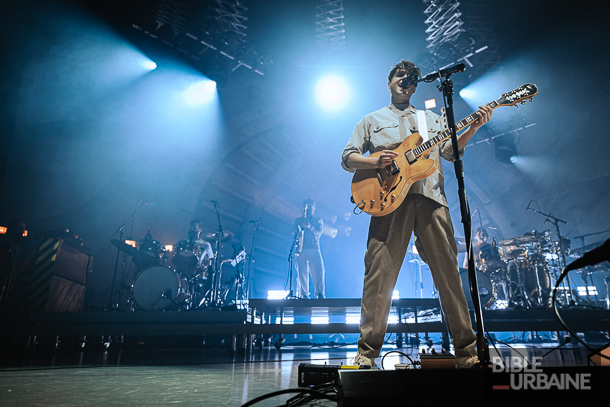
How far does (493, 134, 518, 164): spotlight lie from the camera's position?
9852 millimetres

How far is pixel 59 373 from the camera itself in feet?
9.51

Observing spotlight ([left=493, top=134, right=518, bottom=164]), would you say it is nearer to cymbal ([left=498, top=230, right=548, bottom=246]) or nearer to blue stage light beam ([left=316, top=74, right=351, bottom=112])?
cymbal ([left=498, top=230, right=548, bottom=246])

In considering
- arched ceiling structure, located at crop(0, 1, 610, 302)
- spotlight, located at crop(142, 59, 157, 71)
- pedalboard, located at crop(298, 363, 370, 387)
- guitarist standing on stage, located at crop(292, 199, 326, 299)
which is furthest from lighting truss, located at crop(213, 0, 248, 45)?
pedalboard, located at crop(298, 363, 370, 387)

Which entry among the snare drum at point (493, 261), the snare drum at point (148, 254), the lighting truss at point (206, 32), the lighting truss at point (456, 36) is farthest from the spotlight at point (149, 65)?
the snare drum at point (493, 261)

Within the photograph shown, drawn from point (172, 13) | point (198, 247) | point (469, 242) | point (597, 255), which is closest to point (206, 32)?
point (172, 13)

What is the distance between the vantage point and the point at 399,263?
233cm

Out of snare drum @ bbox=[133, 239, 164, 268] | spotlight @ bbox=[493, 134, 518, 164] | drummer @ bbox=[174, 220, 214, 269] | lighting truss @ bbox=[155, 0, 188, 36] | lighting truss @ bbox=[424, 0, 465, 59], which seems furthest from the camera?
spotlight @ bbox=[493, 134, 518, 164]

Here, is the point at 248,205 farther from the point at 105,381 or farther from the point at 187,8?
the point at 105,381

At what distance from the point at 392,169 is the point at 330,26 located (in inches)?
324

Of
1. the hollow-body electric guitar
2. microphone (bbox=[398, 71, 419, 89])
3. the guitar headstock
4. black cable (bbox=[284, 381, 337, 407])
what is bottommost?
black cable (bbox=[284, 381, 337, 407])

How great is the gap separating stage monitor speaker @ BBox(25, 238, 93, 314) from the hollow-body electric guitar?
5851mm

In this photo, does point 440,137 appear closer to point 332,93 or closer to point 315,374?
point 315,374

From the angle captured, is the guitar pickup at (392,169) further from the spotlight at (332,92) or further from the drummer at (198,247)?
the spotlight at (332,92)

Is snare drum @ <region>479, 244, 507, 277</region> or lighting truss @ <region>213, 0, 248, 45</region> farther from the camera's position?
lighting truss @ <region>213, 0, 248, 45</region>
